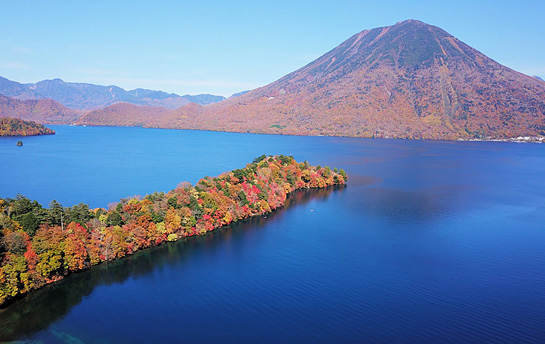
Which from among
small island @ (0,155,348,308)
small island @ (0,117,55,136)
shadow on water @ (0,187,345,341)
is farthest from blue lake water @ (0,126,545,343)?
small island @ (0,117,55,136)

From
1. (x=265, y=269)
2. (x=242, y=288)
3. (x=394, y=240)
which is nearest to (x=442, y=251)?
(x=394, y=240)

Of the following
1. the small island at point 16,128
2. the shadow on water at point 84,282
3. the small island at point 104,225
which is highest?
the small island at point 16,128

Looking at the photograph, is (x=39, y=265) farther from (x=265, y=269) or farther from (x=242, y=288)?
(x=265, y=269)

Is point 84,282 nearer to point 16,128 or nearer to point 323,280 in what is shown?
point 323,280

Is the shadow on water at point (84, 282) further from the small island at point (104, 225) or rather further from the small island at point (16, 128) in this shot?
the small island at point (16, 128)

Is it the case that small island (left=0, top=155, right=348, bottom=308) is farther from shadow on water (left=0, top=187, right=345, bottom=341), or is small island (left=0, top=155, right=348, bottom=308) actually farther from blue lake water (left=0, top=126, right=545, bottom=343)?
blue lake water (left=0, top=126, right=545, bottom=343)

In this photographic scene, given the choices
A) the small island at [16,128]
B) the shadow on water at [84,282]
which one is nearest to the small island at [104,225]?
the shadow on water at [84,282]
